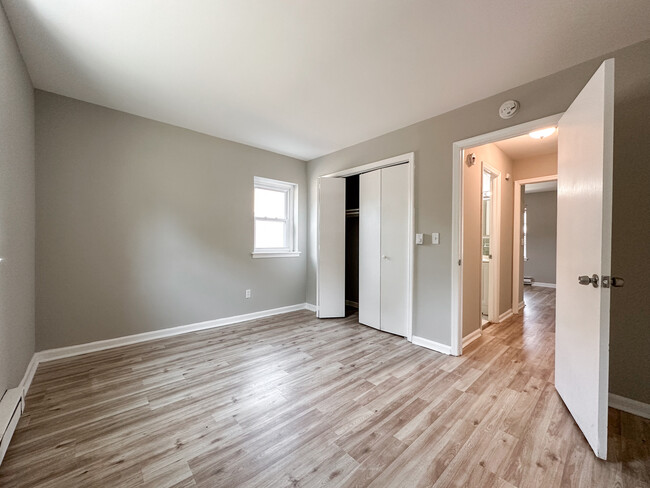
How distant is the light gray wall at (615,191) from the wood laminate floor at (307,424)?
15.3 inches

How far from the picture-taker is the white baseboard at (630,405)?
1.69 m

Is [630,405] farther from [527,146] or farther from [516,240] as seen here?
[527,146]

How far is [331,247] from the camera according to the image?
12.8 ft

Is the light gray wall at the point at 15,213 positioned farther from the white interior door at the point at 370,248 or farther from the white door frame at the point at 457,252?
the white door frame at the point at 457,252

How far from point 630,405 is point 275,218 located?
410 centimetres

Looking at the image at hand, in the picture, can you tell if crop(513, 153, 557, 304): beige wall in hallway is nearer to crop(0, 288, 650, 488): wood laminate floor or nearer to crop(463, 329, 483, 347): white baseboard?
crop(463, 329, 483, 347): white baseboard

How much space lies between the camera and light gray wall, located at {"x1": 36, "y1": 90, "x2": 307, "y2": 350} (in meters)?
2.43

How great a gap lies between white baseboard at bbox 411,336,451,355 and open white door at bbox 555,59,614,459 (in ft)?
2.90

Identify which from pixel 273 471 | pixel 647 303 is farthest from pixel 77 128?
pixel 647 303

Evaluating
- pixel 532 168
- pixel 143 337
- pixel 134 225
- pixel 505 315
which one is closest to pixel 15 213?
pixel 134 225

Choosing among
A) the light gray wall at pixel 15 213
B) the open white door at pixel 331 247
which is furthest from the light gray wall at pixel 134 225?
the open white door at pixel 331 247

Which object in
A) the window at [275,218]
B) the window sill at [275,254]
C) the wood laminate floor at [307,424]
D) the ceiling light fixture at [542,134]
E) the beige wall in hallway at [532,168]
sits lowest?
the wood laminate floor at [307,424]

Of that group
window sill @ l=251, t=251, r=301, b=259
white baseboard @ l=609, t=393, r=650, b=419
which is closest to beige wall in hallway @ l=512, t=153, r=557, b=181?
white baseboard @ l=609, t=393, r=650, b=419

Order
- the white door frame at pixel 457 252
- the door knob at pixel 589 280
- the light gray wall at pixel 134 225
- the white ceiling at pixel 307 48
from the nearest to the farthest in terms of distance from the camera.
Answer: the door knob at pixel 589 280 → the white ceiling at pixel 307 48 → the light gray wall at pixel 134 225 → the white door frame at pixel 457 252
